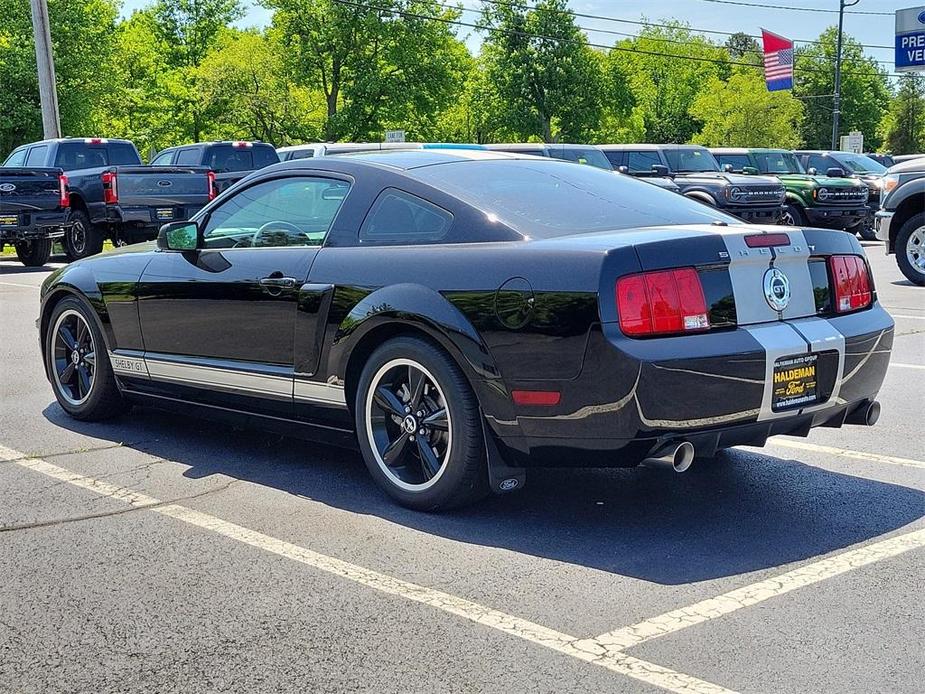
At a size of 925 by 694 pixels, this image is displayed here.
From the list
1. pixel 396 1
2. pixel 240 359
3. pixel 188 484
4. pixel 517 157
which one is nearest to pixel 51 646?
pixel 188 484

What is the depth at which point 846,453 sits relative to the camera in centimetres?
586

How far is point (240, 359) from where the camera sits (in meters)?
5.59

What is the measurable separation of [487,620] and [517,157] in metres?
2.86

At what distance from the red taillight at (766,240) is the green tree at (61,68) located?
4385 cm

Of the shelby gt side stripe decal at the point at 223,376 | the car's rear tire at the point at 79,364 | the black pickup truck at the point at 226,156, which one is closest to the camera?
the shelby gt side stripe decal at the point at 223,376

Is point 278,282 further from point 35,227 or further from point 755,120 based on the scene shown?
point 755,120

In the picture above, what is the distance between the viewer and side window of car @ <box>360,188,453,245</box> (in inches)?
195

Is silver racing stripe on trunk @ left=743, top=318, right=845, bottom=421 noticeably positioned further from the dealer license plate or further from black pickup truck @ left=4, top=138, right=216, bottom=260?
black pickup truck @ left=4, top=138, right=216, bottom=260

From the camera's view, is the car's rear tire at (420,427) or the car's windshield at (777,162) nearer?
the car's rear tire at (420,427)

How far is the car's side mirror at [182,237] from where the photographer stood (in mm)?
5828

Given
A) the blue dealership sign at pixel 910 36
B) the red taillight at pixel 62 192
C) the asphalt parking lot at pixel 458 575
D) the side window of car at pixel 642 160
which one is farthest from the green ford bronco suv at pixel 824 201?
the asphalt parking lot at pixel 458 575

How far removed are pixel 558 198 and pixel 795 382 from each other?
1342 millimetres

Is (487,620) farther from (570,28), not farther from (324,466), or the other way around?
(570,28)

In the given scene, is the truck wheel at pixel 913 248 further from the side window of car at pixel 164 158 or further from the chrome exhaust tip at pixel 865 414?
the side window of car at pixel 164 158
